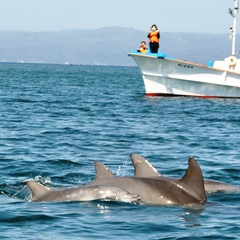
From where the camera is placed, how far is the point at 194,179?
1419 centimetres

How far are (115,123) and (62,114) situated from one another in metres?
5.64

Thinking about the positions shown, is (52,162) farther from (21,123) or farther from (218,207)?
(21,123)

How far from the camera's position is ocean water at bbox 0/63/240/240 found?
42.2 feet

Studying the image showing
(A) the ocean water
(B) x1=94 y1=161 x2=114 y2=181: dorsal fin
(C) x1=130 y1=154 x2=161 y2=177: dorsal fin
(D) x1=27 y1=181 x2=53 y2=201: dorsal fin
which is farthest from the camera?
(C) x1=130 y1=154 x2=161 y2=177: dorsal fin

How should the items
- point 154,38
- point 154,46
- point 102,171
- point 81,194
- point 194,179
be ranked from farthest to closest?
point 154,46
point 154,38
point 102,171
point 81,194
point 194,179

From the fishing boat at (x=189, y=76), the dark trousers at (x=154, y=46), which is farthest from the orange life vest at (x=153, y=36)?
the fishing boat at (x=189, y=76)

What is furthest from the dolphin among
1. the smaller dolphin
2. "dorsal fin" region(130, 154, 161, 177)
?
"dorsal fin" region(130, 154, 161, 177)

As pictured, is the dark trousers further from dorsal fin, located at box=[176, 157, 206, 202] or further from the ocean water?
dorsal fin, located at box=[176, 157, 206, 202]

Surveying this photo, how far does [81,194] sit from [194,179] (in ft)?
6.67

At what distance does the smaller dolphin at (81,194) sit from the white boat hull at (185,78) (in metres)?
33.1

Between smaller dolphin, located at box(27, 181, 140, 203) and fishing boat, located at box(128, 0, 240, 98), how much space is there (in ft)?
108

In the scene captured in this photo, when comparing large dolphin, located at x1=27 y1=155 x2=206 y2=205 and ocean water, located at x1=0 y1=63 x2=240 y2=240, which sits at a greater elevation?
large dolphin, located at x1=27 y1=155 x2=206 y2=205

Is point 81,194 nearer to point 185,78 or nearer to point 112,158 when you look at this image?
point 112,158

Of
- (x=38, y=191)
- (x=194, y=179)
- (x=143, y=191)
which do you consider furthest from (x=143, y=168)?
(x=38, y=191)
